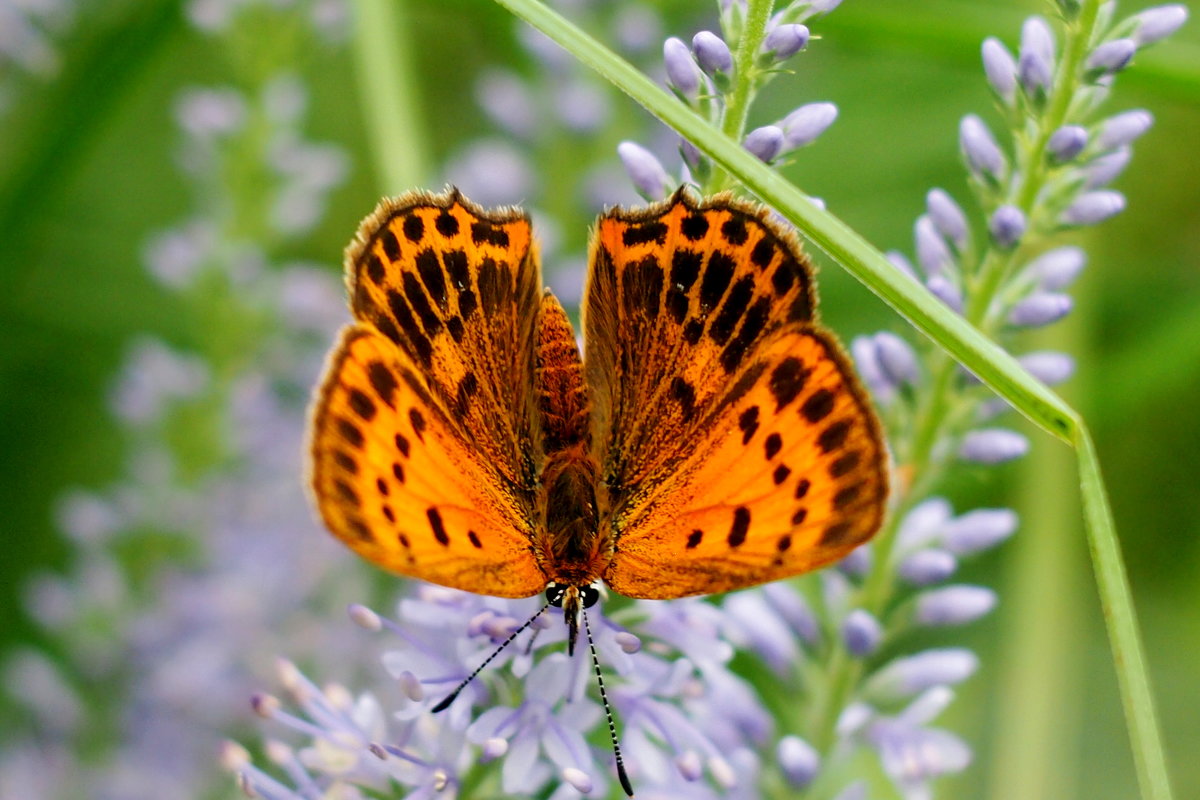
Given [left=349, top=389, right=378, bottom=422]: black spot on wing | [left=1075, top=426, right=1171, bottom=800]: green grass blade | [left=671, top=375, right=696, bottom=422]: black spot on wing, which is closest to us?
[left=1075, top=426, right=1171, bottom=800]: green grass blade

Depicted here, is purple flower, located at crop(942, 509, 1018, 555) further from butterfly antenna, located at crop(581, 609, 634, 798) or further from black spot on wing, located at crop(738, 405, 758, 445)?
butterfly antenna, located at crop(581, 609, 634, 798)

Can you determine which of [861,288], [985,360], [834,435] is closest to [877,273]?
[985,360]

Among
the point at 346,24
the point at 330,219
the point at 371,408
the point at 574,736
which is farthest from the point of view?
the point at 330,219

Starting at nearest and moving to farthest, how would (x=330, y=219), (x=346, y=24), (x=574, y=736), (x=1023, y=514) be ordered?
(x=574, y=736), (x=346, y=24), (x=1023, y=514), (x=330, y=219)

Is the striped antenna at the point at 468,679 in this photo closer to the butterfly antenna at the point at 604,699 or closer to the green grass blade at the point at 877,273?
the butterfly antenna at the point at 604,699

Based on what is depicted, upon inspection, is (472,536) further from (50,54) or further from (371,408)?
(50,54)

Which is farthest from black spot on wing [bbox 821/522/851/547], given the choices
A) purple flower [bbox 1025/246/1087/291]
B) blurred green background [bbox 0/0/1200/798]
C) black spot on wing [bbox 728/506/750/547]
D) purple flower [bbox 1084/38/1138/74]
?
blurred green background [bbox 0/0/1200/798]

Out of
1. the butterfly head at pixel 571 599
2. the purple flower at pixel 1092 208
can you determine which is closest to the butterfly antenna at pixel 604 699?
the butterfly head at pixel 571 599

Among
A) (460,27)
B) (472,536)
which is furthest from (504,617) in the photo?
(460,27)

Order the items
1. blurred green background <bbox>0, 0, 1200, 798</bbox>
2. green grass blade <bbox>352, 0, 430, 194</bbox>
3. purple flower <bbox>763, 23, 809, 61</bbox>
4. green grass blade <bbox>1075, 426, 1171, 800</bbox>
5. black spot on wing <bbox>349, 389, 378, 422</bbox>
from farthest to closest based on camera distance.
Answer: blurred green background <bbox>0, 0, 1200, 798</bbox>, green grass blade <bbox>352, 0, 430, 194</bbox>, black spot on wing <bbox>349, 389, 378, 422</bbox>, purple flower <bbox>763, 23, 809, 61</bbox>, green grass blade <bbox>1075, 426, 1171, 800</bbox>

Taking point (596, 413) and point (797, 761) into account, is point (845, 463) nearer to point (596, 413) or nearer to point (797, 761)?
point (797, 761)
